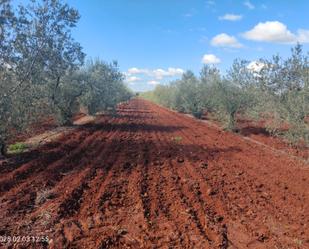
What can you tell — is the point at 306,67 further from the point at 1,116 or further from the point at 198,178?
the point at 1,116

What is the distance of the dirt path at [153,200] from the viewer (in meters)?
5.38

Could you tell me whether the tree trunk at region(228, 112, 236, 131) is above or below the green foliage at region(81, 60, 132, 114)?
below

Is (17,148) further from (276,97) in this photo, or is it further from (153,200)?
(276,97)

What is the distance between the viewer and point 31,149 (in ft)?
39.9

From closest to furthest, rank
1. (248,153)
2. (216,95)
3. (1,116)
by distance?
(1,116) < (248,153) < (216,95)

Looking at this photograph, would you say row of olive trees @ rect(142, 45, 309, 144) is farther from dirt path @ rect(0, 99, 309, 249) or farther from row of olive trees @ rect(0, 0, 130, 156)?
row of olive trees @ rect(0, 0, 130, 156)

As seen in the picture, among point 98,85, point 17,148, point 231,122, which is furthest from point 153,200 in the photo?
point 98,85

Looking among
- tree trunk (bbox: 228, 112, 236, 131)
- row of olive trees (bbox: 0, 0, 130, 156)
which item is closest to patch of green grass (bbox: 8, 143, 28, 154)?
row of olive trees (bbox: 0, 0, 130, 156)

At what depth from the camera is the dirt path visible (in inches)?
212

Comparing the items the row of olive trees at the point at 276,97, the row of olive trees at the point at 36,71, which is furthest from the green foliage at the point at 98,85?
the row of olive trees at the point at 276,97

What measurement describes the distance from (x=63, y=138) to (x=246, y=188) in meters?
9.83

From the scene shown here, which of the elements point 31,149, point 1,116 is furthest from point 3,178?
point 31,149

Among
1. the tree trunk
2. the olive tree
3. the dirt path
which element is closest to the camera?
the dirt path

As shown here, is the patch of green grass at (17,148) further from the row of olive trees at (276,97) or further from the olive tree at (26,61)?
the row of olive trees at (276,97)
